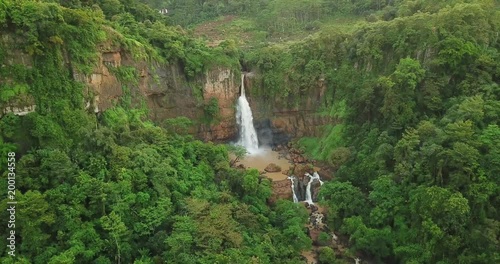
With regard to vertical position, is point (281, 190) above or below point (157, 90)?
below

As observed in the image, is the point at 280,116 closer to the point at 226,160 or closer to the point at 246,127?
the point at 246,127

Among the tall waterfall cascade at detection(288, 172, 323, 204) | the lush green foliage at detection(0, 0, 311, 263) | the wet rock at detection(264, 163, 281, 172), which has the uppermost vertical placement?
the lush green foliage at detection(0, 0, 311, 263)

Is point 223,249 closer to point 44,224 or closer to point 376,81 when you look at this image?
point 44,224

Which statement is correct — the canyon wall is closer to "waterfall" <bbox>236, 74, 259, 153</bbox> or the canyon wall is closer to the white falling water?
"waterfall" <bbox>236, 74, 259, 153</bbox>

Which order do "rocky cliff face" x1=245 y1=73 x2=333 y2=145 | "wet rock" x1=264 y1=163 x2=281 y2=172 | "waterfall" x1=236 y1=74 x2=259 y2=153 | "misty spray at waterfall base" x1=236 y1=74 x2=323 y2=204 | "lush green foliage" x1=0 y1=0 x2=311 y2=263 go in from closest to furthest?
1. "lush green foliage" x1=0 y1=0 x2=311 y2=263
2. "misty spray at waterfall base" x1=236 y1=74 x2=323 y2=204
3. "wet rock" x1=264 y1=163 x2=281 y2=172
4. "rocky cliff face" x1=245 y1=73 x2=333 y2=145
5. "waterfall" x1=236 y1=74 x2=259 y2=153

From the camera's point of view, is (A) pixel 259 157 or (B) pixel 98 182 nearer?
(B) pixel 98 182

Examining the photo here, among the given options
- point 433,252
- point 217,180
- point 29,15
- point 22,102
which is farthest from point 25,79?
point 433,252

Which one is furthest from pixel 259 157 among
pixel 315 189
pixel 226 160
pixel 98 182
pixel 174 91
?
pixel 98 182

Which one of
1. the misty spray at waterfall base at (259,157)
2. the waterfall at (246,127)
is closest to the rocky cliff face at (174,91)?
the waterfall at (246,127)

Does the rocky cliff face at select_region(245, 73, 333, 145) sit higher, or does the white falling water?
the rocky cliff face at select_region(245, 73, 333, 145)

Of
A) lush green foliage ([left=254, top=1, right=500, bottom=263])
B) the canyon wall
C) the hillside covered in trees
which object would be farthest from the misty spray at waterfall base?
the hillside covered in trees
